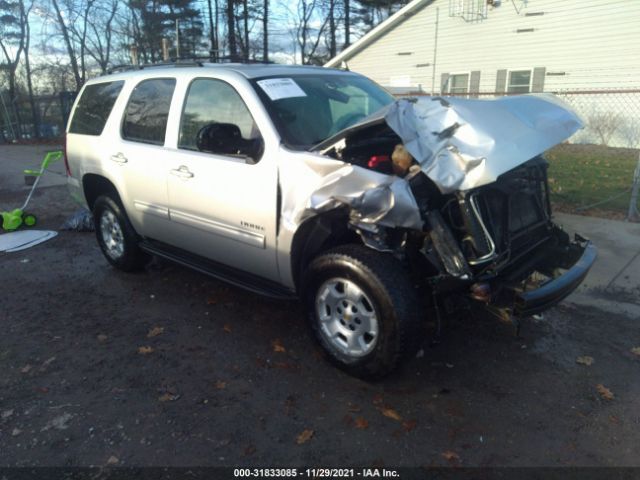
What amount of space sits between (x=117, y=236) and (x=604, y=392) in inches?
177

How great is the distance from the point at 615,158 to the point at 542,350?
439 inches

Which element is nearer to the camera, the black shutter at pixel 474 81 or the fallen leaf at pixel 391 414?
the fallen leaf at pixel 391 414

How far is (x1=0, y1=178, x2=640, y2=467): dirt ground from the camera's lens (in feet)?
8.96

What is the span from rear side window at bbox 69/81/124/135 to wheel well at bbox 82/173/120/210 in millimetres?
461

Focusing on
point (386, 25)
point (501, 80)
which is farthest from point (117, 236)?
point (386, 25)

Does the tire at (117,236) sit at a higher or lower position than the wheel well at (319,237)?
lower

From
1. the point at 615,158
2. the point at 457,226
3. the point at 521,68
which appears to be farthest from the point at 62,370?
the point at 521,68

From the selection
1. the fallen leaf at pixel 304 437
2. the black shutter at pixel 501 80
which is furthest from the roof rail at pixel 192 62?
the black shutter at pixel 501 80

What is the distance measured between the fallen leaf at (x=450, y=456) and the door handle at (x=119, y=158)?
12.0 ft

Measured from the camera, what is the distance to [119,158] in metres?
4.78

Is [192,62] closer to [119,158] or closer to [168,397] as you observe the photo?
[119,158]

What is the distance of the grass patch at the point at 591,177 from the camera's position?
7.53 meters

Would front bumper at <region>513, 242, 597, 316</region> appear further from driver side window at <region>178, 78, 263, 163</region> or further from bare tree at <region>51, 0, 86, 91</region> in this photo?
bare tree at <region>51, 0, 86, 91</region>

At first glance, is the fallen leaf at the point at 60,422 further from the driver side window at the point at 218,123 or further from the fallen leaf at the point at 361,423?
the driver side window at the point at 218,123
